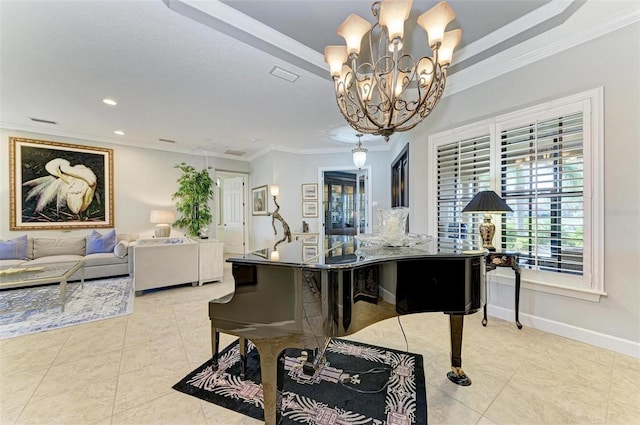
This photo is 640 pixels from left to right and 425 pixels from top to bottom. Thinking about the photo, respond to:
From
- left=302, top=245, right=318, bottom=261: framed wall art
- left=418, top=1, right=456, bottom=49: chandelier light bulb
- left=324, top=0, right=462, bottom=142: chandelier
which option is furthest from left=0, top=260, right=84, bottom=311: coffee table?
left=418, top=1, right=456, bottom=49: chandelier light bulb

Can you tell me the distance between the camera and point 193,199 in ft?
18.3

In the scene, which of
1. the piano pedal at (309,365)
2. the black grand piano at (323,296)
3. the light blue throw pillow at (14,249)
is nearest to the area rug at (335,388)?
the piano pedal at (309,365)

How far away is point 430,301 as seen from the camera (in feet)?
4.79

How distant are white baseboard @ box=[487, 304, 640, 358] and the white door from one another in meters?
5.84

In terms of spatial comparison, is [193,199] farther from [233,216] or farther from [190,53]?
[190,53]

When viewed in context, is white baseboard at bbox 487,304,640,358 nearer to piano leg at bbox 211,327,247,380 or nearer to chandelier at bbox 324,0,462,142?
chandelier at bbox 324,0,462,142

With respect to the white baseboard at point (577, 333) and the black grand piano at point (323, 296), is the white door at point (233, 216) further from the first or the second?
the white baseboard at point (577, 333)

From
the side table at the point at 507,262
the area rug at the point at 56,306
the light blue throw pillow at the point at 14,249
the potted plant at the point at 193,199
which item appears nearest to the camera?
the side table at the point at 507,262

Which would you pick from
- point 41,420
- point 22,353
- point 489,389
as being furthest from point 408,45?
point 22,353

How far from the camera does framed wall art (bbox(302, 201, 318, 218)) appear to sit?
600 centimetres

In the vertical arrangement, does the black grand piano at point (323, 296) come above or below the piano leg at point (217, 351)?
above

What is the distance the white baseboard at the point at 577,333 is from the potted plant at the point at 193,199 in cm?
536

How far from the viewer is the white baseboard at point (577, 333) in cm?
199

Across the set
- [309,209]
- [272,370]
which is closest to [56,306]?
[272,370]
